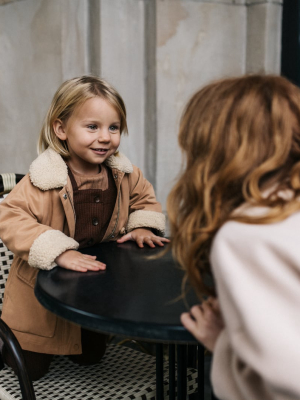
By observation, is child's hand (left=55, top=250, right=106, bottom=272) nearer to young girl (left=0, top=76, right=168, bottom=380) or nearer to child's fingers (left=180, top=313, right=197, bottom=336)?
young girl (left=0, top=76, right=168, bottom=380)

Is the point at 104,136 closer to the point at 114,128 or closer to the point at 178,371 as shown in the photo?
the point at 114,128

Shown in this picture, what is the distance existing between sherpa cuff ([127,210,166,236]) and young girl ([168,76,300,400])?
36.6 inches

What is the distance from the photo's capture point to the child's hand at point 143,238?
2039 millimetres

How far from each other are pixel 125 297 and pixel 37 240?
0.46 metres

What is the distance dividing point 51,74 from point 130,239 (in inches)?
62.0

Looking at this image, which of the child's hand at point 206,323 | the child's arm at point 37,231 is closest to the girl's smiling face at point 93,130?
the child's arm at point 37,231

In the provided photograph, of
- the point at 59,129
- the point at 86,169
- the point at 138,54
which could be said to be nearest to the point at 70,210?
the point at 86,169

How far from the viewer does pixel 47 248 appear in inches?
67.7

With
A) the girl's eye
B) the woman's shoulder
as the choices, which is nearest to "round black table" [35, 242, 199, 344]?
the woman's shoulder

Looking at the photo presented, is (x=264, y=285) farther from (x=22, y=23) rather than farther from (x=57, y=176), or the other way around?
(x=22, y=23)

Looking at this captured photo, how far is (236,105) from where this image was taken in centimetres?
107

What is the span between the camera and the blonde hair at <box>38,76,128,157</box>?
2.05 meters

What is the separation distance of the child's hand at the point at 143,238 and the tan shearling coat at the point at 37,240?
225 mm

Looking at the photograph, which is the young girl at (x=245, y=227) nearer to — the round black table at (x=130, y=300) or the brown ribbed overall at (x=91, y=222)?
the round black table at (x=130, y=300)
